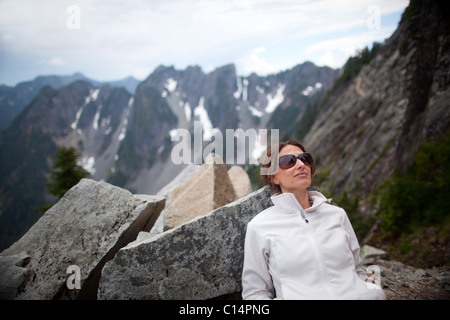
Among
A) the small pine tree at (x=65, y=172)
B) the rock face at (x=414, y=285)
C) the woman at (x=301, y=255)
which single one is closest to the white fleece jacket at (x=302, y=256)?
the woman at (x=301, y=255)

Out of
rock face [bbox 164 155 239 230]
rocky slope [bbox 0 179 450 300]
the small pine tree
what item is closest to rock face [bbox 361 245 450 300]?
rocky slope [bbox 0 179 450 300]

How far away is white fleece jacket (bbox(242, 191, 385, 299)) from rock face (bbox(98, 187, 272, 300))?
40.6 inches

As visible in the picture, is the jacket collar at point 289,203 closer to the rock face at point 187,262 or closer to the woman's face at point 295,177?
the woman's face at point 295,177

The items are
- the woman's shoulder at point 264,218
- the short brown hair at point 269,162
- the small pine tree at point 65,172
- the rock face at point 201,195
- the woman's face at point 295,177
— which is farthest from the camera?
the small pine tree at point 65,172

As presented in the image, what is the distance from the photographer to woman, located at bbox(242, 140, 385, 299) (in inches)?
130

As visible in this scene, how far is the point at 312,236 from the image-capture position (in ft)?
11.5

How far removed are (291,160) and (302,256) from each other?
148cm

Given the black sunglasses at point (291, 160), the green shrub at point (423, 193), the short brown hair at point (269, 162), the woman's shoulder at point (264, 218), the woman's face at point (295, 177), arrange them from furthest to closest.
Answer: the green shrub at point (423, 193) → the short brown hair at point (269, 162) → the black sunglasses at point (291, 160) → the woman's face at point (295, 177) → the woman's shoulder at point (264, 218)

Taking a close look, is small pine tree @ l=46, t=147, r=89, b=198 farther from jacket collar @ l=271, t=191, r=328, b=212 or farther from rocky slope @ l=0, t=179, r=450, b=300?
jacket collar @ l=271, t=191, r=328, b=212

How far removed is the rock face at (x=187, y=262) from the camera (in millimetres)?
4383

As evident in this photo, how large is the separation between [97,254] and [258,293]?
129 inches

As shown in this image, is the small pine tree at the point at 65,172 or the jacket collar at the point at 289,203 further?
the small pine tree at the point at 65,172

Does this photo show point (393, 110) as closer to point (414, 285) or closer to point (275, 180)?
point (414, 285)

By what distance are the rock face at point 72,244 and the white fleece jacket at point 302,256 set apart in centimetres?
299
